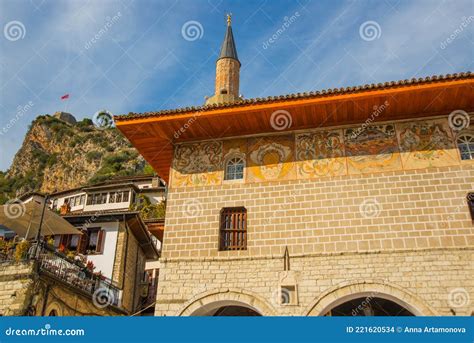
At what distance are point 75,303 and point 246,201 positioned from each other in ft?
23.6

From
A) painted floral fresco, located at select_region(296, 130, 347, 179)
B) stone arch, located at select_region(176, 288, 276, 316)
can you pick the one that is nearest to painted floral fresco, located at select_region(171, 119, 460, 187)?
painted floral fresco, located at select_region(296, 130, 347, 179)

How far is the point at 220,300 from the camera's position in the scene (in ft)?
33.1

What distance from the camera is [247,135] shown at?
38.8 feet

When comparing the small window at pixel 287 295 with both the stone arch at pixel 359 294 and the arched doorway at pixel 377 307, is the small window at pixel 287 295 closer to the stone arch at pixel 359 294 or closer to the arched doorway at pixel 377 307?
the stone arch at pixel 359 294

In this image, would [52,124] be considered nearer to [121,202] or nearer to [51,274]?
[121,202]

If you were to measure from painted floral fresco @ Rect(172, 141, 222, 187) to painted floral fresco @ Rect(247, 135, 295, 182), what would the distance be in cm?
90

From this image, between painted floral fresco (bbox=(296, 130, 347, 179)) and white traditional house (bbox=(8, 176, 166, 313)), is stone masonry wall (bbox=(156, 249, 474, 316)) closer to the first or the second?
painted floral fresco (bbox=(296, 130, 347, 179))

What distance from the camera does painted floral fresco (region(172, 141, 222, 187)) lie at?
11.6 meters

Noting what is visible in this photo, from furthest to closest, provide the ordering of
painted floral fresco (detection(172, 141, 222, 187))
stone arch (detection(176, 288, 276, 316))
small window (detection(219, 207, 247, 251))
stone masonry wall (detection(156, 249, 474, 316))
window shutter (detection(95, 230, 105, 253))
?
1. window shutter (detection(95, 230, 105, 253))
2. painted floral fresco (detection(172, 141, 222, 187))
3. small window (detection(219, 207, 247, 251))
4. stone arch (detection(176, 288, 276, 316))
5. stone masonry wall (detection(156, 249, 474, 316))

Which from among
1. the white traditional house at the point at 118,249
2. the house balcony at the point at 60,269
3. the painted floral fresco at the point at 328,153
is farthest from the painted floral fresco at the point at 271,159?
the house balcony at the point at 60,269

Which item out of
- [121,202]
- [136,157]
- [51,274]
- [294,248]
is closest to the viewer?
[294,248]

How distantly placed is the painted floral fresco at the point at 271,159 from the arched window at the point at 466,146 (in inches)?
159

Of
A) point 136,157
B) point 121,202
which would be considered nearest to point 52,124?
point 136,157

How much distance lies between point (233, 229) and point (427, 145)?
16.9 feet
